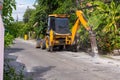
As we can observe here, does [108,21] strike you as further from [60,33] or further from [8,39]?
[8,39]

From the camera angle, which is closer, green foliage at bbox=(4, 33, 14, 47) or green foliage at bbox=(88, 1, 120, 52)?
green foliage at bbox=(4, 33, 14, 47)

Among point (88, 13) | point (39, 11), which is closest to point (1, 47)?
point (88, 13)

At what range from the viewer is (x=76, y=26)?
30.1 m

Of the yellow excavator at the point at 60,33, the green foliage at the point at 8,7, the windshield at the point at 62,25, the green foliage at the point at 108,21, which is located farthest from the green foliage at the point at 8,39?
the windshield at the point at 62,25

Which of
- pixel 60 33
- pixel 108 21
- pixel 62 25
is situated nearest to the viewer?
pixel 108 21

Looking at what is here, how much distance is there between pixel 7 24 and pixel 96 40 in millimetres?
19103

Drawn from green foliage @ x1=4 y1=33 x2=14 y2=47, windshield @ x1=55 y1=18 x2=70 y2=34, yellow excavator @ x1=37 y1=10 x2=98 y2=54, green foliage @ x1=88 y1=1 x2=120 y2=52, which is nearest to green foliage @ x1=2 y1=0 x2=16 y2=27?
green foliage @ x1=4 y1=33 x2=14 y2=47

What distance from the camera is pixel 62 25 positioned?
3116cm

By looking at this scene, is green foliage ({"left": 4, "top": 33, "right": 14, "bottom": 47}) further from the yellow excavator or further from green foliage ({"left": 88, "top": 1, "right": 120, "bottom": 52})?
the yellow excavator

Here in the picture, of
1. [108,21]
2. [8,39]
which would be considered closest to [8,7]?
[8,39]

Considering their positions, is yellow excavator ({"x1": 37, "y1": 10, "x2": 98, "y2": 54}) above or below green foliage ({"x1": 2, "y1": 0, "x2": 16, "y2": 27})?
below

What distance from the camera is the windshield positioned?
3102cm

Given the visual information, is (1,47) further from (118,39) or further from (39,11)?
(39,11)

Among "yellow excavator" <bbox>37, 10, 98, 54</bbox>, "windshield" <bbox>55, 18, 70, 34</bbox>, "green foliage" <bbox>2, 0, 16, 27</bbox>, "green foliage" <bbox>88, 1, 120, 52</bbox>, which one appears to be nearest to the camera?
"green foliage" <bbox>2, 0, 16, 27</bbox>
